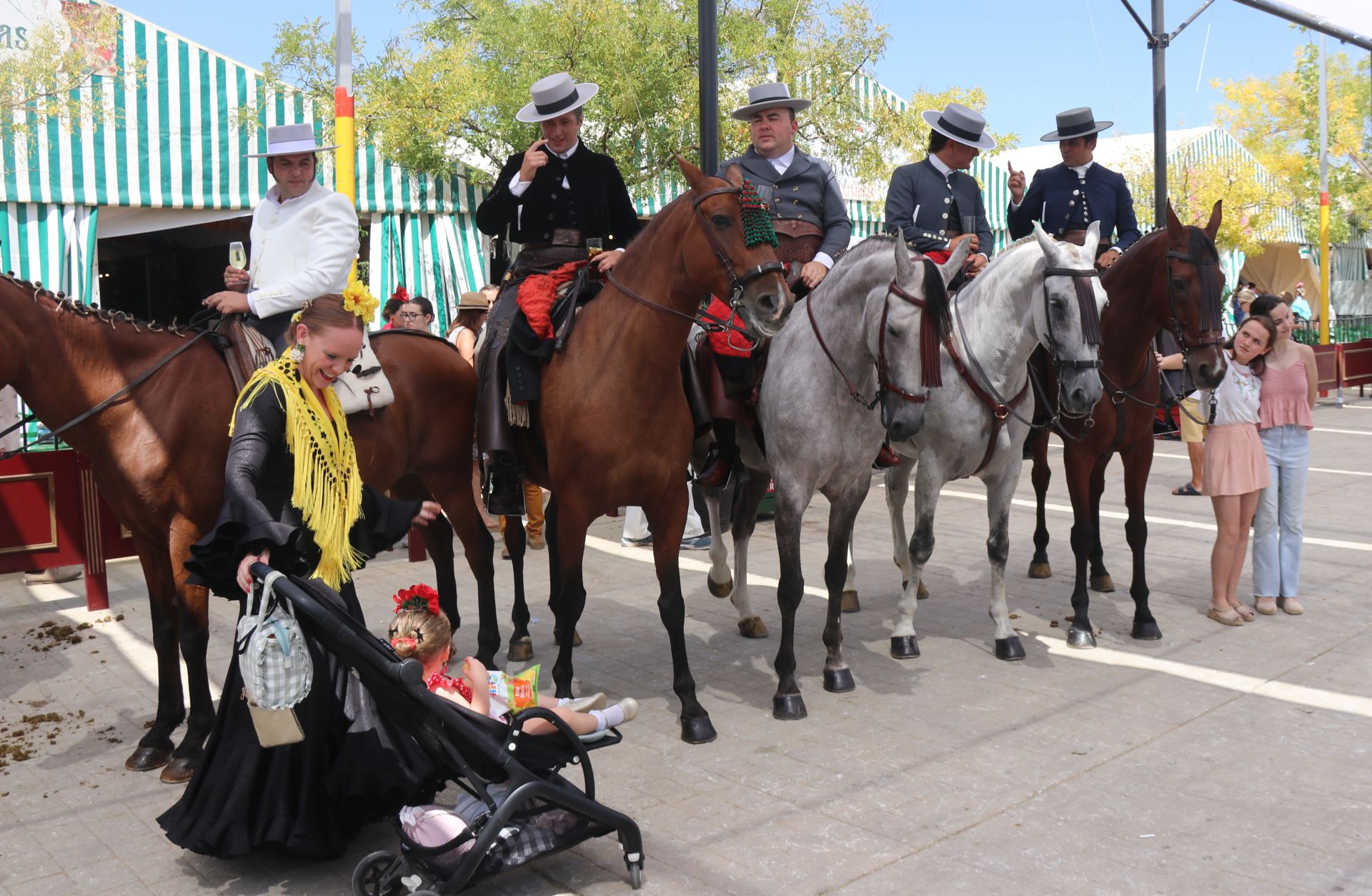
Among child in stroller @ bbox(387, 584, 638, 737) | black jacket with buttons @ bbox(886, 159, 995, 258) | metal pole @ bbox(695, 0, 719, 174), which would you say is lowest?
child in stroller @ bbox(387, 584, 638, 737)

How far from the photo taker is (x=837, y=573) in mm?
6066

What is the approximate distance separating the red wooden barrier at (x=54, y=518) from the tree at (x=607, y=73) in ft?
22.9

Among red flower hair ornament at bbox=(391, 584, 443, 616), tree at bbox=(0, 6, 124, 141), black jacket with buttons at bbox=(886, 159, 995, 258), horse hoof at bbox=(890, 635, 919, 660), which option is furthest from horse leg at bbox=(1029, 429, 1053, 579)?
tree at bbox=(0, 6, 124, 141)

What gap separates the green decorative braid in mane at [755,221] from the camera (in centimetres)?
510

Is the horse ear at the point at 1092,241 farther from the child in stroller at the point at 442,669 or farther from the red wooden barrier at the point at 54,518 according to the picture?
the red wooden barrier at the point at 54,518

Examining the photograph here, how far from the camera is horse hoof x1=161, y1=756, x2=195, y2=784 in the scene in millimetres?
4945

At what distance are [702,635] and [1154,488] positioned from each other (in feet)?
24.1

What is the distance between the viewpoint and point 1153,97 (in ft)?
47.9

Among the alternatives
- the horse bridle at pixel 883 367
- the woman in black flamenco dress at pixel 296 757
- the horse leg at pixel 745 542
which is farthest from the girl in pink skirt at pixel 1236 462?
the woman in black flamenco dress at pixel 296 757

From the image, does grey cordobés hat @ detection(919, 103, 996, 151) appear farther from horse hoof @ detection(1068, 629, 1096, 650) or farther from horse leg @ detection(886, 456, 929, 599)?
horse hoof @ detection(1068, 629, 1096, 650)

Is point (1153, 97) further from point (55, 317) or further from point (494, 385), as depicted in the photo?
point (55, 317)

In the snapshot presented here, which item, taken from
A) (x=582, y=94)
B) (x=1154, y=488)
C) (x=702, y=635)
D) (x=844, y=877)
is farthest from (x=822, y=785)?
(x=1154, y=488)

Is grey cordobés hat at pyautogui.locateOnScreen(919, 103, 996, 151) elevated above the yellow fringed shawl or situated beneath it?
elevated above

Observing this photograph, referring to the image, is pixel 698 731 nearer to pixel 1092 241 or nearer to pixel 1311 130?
pixel 1092 241
